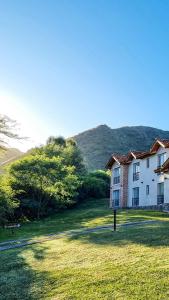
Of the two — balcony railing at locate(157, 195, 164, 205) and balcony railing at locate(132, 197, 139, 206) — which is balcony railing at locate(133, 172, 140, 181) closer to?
balcony railing at locate(132, 197, 139, 206)

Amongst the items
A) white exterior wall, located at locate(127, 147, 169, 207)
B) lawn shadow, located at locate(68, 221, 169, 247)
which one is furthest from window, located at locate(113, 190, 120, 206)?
lawn shadow, located at locate(68, 221, 169, 247)

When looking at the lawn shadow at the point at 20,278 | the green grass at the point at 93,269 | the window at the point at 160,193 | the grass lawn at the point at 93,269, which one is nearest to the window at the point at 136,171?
the window at the point at 160,193

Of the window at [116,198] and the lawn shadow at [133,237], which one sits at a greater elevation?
the window at [116,198]

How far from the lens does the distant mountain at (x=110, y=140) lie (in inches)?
5094

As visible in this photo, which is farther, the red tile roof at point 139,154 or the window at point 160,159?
the window at point 160,159

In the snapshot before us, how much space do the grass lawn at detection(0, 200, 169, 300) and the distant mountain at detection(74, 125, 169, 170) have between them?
322 ft

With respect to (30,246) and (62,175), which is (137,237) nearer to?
(30,246)

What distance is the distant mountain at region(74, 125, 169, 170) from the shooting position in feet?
424

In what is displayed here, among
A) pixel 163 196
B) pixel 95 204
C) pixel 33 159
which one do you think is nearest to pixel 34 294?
pixel 163 196

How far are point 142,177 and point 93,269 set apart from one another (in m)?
33.5

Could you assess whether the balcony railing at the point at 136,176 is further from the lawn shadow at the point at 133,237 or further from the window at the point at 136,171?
the lawn shadow at the point at 133,237

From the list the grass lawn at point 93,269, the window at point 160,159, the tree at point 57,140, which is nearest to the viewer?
the grass lawn at point 93,269

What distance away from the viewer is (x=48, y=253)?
63.8 ft

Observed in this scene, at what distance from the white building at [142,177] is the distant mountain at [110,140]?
64.8 meters
